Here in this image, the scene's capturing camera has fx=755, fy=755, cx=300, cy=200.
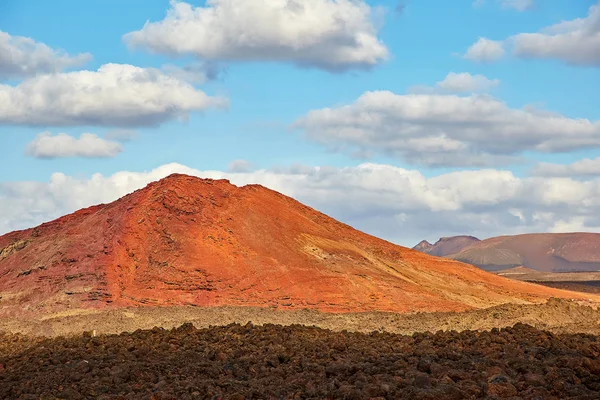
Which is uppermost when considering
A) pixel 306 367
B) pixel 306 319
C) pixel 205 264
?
pixel 205 264

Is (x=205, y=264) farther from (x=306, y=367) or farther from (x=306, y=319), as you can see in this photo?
(x=306, y=367)

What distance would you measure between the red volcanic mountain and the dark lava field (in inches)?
504

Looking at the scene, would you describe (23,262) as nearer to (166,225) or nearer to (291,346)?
(166,225)

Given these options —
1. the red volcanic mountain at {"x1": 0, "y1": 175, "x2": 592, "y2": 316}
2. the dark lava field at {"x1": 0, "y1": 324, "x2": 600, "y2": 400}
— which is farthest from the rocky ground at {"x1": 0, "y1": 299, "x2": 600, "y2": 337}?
the dark lava field at {"x1": 0, "y1": 324, "x2": 600, "y2": 400}

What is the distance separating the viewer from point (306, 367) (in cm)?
1602

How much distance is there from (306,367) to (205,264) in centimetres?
2152

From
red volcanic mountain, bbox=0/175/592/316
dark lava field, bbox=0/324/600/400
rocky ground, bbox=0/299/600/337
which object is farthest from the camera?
red volcanic mountain, bbox=0/175/592/316

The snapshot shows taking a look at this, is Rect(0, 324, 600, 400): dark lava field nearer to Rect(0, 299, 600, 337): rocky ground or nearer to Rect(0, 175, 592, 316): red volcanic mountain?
Rect(0, 299, 600, 337): rocky ground

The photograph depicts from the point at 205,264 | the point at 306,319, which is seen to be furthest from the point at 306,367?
the point at 205,264

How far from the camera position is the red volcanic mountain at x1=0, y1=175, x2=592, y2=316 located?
116 ft

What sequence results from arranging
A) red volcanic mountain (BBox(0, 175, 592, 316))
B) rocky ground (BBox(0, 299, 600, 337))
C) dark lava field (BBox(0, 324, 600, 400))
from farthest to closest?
red volcanic mountain (BBox(0, 175, 592, 316)), rocky ground (BBox(0, 299, 600, 337)), dark lava field (BBox(0, 324, 600, 400))

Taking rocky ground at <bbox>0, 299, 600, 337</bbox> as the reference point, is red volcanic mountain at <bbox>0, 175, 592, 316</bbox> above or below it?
above

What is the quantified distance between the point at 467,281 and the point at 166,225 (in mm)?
18919

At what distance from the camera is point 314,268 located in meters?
37.8
